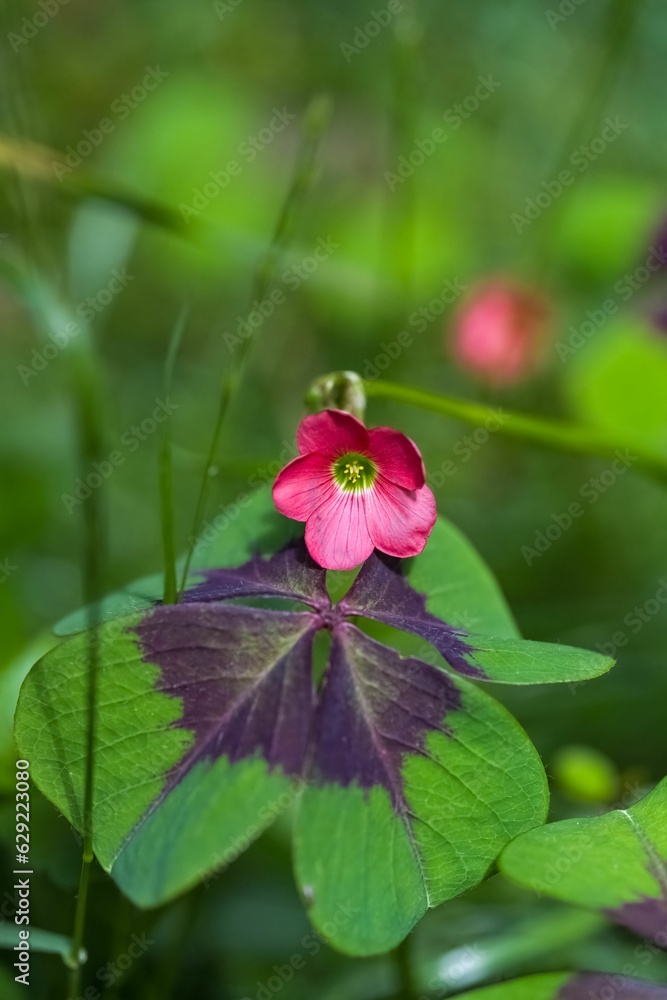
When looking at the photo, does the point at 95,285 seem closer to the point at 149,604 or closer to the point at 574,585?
the point at 574,585

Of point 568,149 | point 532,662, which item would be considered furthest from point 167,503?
point 568,149

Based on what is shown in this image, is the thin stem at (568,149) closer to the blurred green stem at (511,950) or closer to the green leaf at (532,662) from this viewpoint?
the blurred green stem at (511,950)

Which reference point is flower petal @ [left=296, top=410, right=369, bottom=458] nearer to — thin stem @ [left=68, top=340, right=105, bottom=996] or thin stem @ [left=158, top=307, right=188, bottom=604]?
thin stem @ [left=158, top=307, right=188, bottom=604]

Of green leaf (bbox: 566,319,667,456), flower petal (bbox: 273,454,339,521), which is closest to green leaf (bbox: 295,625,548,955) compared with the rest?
flower petal (bbox: 273,454,339,521)

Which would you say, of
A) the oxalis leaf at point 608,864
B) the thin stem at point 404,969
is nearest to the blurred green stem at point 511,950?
the thin stem at point 404,969

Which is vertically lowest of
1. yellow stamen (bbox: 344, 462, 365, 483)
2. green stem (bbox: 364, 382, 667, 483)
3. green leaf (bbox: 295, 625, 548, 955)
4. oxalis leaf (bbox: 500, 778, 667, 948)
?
oxalis leaf (bbox: 500, 778, 667, 948)

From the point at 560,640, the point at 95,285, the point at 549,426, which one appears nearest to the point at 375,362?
the point at 95,285

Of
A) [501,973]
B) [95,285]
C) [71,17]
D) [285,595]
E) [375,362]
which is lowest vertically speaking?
[501,973]

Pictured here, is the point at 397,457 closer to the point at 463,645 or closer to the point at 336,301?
the point at 463,645
